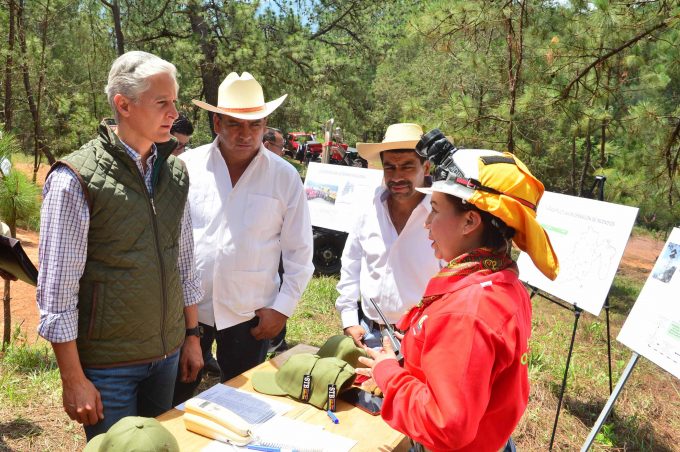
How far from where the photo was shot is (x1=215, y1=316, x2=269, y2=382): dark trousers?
2.62 m

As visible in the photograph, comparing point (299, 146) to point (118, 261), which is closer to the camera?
point (118, 261)

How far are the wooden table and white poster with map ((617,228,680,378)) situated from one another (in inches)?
66.5

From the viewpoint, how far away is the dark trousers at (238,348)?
262cm

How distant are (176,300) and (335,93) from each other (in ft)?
37.4

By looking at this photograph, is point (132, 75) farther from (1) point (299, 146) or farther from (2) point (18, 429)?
(1) point (299, 146)

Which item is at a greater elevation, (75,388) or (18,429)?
(75,388)

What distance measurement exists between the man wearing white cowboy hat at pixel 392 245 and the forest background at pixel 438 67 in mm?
3150

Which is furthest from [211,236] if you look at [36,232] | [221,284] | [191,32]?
[191,32]

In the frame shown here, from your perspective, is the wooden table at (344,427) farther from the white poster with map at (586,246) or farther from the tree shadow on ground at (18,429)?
the white poster with map at (586,246)

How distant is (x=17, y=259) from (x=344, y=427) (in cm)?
141

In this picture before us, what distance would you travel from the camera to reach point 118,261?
1.73 metres

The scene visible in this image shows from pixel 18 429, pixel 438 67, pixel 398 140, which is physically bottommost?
pixel 18 429

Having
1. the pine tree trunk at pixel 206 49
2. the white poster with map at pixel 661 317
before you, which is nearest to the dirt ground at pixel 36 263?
the pine tree trunk at pixel 206 49

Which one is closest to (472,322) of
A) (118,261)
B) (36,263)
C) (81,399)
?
(118,261)
